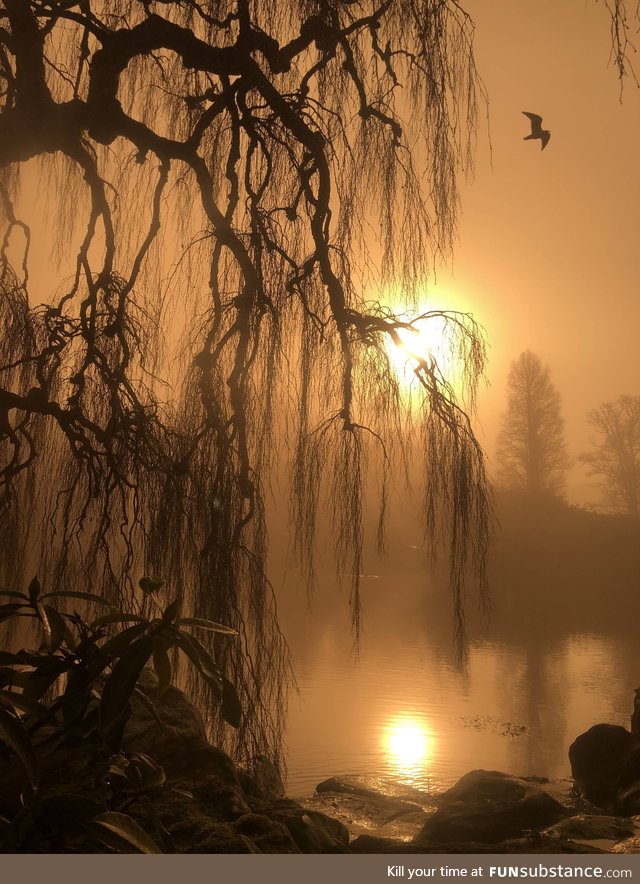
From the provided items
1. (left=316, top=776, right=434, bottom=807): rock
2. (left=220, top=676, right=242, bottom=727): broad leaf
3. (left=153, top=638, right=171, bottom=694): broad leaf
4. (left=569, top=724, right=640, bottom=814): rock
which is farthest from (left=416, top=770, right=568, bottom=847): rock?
(left=153, top=638, right=171, bottom=694): broad leaf

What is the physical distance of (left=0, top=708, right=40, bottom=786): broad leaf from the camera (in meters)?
0.97

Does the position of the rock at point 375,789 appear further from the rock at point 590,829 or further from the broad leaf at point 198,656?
the broad leaf at point 198,656

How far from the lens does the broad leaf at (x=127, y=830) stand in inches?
39.2

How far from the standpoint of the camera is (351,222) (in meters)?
2.29

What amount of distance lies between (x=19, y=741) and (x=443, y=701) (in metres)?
5.82

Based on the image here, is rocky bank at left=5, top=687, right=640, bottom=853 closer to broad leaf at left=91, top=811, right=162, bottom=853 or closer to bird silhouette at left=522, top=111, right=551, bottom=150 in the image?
A: broad leaf at left=91, top=811, right=162, bottom=853

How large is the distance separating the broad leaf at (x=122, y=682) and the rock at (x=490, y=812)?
2.28m

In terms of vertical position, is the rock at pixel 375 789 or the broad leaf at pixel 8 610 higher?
the broad leaf at pixel 8 610

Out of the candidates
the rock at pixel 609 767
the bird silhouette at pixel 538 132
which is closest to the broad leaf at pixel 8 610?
the bird silhouette at pixel 538 132

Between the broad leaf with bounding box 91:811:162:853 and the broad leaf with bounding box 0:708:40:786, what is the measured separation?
109mm

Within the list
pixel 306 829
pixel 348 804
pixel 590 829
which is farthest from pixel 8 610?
pixel 348 804

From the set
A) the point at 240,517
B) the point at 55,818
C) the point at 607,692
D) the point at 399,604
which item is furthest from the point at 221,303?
the point at 399,604

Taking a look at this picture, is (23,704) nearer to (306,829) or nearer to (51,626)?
(51,626)
